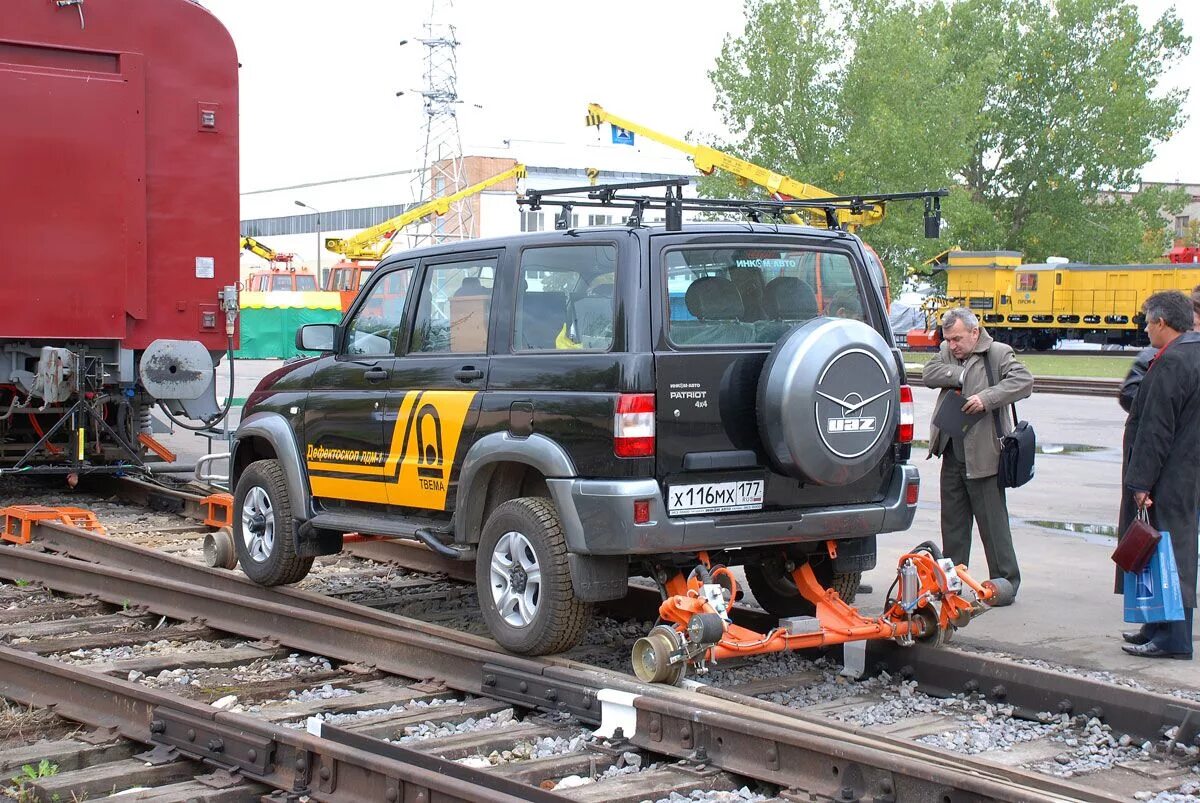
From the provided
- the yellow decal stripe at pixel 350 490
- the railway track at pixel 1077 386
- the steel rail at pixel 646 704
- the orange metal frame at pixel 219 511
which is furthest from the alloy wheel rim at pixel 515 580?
the railway track at pixel 1077 386

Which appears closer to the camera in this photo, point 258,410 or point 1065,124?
point 258,410

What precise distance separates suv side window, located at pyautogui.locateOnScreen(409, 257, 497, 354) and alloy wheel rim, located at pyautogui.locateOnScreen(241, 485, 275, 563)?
64.4 inches

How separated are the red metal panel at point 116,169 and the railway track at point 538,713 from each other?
14.6ft

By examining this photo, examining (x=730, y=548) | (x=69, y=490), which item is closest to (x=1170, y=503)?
(x=730, y=548)

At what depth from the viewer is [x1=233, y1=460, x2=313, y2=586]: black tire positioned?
8391mm

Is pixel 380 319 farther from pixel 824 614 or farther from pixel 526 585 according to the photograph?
pixel 824 614

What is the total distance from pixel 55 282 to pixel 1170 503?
9101 millimetres

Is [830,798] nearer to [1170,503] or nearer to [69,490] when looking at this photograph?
[1170,503]

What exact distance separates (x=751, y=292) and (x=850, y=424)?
0.83 metres

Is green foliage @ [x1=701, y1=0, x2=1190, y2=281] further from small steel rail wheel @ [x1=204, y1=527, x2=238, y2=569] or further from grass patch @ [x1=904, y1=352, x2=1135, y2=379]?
small steel rail wheel @ [x1=204, y1=527, x2=238, y2=569]

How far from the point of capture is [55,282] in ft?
39.2

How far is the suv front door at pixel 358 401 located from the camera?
778 cm

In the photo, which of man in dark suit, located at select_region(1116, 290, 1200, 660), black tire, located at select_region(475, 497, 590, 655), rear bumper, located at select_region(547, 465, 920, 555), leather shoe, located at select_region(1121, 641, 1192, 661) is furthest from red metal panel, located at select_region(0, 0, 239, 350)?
leather shoe, located at select_region(1121, 641, 1192, 661)

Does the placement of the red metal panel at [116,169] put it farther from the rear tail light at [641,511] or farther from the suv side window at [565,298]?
the rear tail light at [641,511]
